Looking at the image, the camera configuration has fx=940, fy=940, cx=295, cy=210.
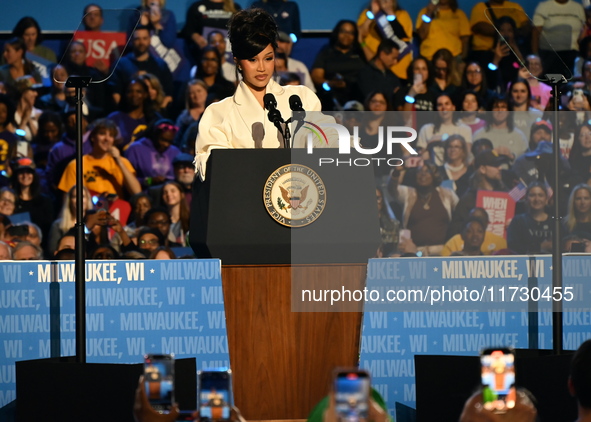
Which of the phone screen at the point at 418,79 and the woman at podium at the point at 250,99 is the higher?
the phone screen at the point at 418,79

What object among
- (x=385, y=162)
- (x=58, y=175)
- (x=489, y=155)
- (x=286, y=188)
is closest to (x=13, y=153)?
(x=58, y=175)

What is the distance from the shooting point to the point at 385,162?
4.87 m

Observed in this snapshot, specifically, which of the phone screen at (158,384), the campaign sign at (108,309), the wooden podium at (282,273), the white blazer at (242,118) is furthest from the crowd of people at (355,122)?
the phone screen at (158,384)

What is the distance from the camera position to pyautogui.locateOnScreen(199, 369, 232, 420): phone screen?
1415 mm

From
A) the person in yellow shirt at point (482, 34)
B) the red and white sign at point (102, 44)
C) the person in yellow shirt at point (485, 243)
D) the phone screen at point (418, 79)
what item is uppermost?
the person in yellow shirt at point (482, 34)

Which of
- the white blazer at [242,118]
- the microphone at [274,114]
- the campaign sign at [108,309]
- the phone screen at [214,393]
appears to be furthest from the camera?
the campaign sign at [108,309]

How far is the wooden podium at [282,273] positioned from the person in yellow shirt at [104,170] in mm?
2489

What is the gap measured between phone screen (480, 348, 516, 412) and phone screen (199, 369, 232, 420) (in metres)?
0.40

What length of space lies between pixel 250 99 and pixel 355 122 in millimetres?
2020

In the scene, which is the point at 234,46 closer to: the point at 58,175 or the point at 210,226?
the point at 210,226

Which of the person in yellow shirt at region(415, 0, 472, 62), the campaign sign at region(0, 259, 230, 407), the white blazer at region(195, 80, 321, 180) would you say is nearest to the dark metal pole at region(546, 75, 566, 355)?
the white blazer at region(195, 80, 321, 180)

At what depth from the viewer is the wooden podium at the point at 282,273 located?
2.69 m

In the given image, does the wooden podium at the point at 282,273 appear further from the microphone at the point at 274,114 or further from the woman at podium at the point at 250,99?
the woman at podium at the point at 250,99

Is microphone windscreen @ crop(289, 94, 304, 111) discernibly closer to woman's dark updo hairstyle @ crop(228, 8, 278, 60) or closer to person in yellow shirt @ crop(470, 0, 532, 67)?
woman's dark updo hairstyle @ crop(228, 8, 278, 60)
